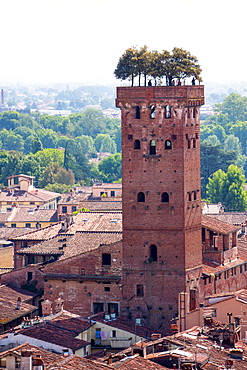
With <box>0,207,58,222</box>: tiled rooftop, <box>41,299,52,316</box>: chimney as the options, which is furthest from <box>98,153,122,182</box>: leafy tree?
<box>41,299,52,316</box>: chimney

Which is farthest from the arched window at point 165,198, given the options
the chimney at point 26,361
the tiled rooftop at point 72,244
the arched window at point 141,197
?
the chimney at point 26,361

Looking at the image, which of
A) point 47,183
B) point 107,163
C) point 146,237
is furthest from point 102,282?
point 107,163

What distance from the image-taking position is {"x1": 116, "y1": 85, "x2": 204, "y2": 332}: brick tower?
2188 inches

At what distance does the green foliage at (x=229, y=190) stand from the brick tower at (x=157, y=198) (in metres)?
52.8

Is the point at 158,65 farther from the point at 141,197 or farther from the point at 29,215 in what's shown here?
the point at 29,215

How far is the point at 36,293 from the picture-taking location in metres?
59.4

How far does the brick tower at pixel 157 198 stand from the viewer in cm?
5556

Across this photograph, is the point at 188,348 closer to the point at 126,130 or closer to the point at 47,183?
the point at 126,130

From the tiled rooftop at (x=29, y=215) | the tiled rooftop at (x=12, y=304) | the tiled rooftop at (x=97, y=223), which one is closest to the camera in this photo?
the tiled rooftop at (x=12, y=304)

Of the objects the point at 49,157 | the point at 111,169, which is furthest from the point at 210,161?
the point at 49,157

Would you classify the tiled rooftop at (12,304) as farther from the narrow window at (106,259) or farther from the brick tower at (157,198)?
the brick tower at (157,198)

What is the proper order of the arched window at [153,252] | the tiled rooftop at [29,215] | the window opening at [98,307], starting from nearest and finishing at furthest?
the arched window at [153,252] → the window opening at [98,307] → the tiled rooftop at [29,215]

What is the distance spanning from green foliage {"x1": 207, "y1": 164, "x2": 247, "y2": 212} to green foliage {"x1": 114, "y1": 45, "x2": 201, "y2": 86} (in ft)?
172

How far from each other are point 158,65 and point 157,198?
16.9ft
